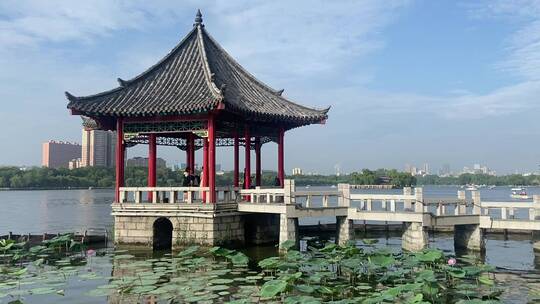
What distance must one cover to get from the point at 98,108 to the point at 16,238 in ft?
24.4

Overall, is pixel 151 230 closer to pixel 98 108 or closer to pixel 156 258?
pixel 156 258

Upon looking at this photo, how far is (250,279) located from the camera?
15.0 meters

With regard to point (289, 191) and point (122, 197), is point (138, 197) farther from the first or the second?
point (289, 191)

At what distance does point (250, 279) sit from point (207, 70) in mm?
10803

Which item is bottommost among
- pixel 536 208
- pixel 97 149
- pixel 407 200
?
pixel 536 208

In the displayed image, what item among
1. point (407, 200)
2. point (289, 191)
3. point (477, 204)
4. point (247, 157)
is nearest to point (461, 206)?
point (477, 204)

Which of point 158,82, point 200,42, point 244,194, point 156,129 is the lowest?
point 244,194

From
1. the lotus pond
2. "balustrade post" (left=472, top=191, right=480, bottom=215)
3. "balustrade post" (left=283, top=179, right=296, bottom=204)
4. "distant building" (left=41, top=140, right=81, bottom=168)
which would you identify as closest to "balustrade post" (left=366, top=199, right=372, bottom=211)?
the lotus pond

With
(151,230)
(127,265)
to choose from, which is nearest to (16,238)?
(151,230)

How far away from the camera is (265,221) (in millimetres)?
22859

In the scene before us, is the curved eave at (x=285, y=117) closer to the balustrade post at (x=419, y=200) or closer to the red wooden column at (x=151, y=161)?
the red wooden column at (x=151, y=161)

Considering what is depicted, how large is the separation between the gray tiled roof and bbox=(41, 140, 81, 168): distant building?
477 ft

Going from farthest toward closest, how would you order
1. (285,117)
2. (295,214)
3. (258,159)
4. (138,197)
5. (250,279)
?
(258,159)
(285,117)
(138,197)
(295,214)
(250,279)

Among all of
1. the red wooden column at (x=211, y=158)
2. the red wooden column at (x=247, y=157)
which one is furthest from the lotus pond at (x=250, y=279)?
the red wooden column at (x=247, y=157)
